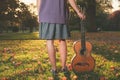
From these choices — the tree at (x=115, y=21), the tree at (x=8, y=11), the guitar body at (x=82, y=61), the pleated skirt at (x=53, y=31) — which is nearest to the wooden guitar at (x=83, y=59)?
the guitar body at (x=82, y=61)

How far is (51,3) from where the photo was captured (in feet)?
20.7

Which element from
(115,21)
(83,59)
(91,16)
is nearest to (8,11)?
(91,16)

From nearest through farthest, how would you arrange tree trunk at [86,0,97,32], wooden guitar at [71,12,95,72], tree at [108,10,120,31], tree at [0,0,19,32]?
wooden guitar at [71,12,95,72], tree at [0,0,19,32], tree trunk at [86,0,97,32], tree at [108,10,120,31]

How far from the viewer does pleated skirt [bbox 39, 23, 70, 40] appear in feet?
20.6

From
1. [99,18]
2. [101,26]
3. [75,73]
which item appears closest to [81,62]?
[75,73]

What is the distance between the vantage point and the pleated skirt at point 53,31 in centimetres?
629

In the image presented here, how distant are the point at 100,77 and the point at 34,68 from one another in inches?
69.8

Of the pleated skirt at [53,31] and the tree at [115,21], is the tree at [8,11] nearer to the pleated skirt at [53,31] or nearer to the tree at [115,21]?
the pleated skirt at [53,31]

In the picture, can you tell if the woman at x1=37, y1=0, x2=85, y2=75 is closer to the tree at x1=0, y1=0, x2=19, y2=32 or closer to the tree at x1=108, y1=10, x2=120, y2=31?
the tree at x1=0, y1=0, x2=19, y2=32

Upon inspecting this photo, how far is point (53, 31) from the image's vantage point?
629 cm

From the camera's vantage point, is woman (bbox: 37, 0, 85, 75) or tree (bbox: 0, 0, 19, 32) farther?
tree (bbox: 0, 0, 19, 32)

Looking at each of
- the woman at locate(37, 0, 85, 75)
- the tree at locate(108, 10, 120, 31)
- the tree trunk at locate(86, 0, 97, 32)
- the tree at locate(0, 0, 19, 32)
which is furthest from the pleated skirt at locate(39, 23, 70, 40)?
the tree at locate(108, 10, 120, 31)

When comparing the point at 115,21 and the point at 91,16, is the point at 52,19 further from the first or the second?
the point at 115,21

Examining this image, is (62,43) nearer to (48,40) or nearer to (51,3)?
(48,40)
